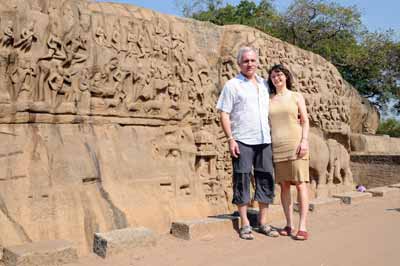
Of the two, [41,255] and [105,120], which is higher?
[105,120]

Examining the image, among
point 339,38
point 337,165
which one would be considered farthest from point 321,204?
point 339,38

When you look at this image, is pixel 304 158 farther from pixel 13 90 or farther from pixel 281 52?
pixel 281 52

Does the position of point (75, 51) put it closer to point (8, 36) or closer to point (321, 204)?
point (8, 36)

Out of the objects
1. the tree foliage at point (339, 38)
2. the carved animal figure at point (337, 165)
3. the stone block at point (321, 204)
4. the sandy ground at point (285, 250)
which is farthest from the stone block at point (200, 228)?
the tree foliage at point (339, 38)

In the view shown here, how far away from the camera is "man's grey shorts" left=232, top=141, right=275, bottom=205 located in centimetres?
409

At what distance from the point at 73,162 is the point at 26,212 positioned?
0.93 meters

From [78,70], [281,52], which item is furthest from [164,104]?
[281,52]

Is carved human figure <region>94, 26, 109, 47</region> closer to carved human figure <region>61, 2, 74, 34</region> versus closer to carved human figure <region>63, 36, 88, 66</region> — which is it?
carved human figure <region>63, 36, 88, 66</region>

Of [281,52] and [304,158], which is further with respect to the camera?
[281,52]

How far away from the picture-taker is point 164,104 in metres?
7.64

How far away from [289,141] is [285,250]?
40.2 inches

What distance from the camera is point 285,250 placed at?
11.9 ft

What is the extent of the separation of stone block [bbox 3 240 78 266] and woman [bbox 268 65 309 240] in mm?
2024

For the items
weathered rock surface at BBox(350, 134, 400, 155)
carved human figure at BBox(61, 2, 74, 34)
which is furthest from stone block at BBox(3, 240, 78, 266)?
weathered rock surface at BBox(350, 134, 400, 155)
